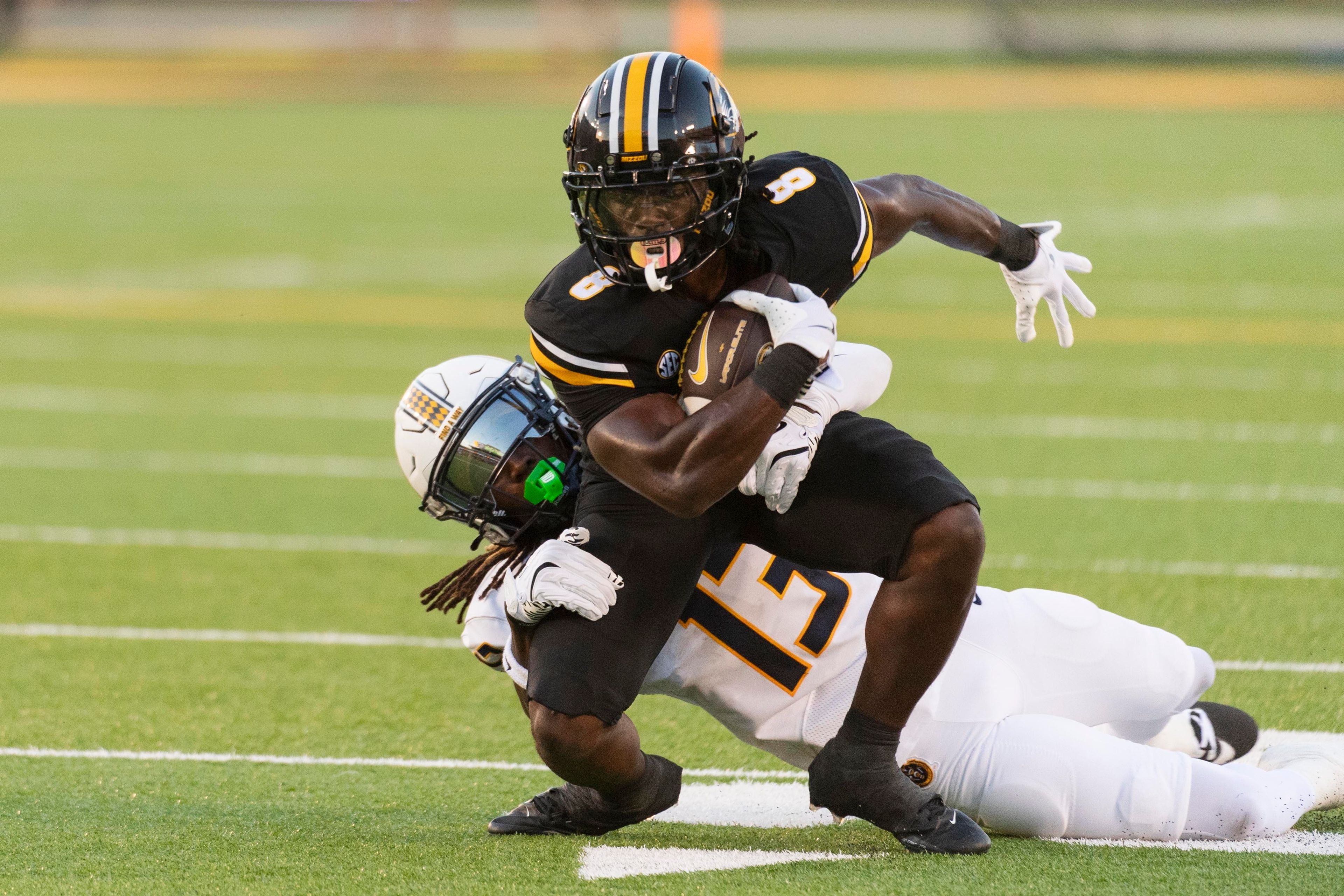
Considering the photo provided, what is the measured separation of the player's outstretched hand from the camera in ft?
13.0

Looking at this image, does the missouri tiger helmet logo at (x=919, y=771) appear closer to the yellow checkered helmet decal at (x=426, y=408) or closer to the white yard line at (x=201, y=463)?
the yellow checkered helmet decal at (x=426, y=408)

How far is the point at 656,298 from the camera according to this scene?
343 cm

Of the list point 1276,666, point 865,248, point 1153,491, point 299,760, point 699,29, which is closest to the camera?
point 865,248

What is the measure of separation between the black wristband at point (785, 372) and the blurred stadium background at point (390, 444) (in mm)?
892

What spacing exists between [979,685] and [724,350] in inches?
33.6

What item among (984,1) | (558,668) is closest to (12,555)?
(558,668)

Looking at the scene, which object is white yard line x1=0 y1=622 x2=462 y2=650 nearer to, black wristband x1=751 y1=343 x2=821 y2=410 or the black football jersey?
the black football jersey

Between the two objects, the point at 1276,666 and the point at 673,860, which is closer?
the point at 673,860

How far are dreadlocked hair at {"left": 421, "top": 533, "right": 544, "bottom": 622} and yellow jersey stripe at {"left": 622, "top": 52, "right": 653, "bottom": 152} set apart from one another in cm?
88

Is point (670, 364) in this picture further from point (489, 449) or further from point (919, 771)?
point (919, 771)

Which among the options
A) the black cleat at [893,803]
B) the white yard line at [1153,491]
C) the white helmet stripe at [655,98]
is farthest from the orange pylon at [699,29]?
the black cleat at [893,803]

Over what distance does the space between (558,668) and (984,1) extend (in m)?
35.2

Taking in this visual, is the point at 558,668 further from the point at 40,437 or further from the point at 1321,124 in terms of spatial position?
the point at 1321,124

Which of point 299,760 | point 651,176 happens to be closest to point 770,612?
point 651,176
